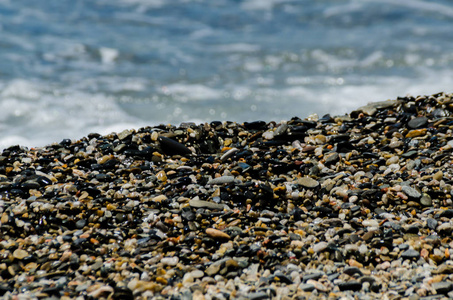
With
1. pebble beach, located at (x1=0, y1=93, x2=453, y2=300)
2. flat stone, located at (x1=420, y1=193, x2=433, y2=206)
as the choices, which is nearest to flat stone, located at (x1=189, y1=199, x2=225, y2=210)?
pebble beach, located at (x1=0, y1=93, x2=453, y2=300)

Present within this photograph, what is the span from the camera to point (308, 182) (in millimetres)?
3381

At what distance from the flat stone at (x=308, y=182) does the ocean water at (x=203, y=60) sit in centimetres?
439

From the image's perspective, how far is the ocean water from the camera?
8297 mm

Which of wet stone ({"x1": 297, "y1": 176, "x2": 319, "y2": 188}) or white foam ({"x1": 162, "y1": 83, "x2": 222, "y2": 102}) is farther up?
white foam ({"x1": 162, "y1": 83, "x2": 222, "y2": 102})

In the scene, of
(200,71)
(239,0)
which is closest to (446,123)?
(200,71)

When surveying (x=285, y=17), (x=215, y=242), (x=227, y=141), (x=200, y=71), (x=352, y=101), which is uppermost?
(x=285, y=17)

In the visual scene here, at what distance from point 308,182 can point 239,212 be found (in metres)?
0.62

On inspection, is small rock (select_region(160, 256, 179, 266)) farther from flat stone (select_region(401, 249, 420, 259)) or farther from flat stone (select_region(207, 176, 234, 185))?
flat stone (select_region(401, 249, 420, 259))

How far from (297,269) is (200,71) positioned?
791cm

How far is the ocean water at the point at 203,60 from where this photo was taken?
8297 mm

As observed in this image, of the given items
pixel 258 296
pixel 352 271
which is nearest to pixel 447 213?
pixel 352 271

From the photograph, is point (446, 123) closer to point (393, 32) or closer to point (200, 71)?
point (200, 71)

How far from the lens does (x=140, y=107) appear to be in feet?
28.1

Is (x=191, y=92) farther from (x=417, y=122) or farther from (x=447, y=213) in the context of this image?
(x=447, y=213)
